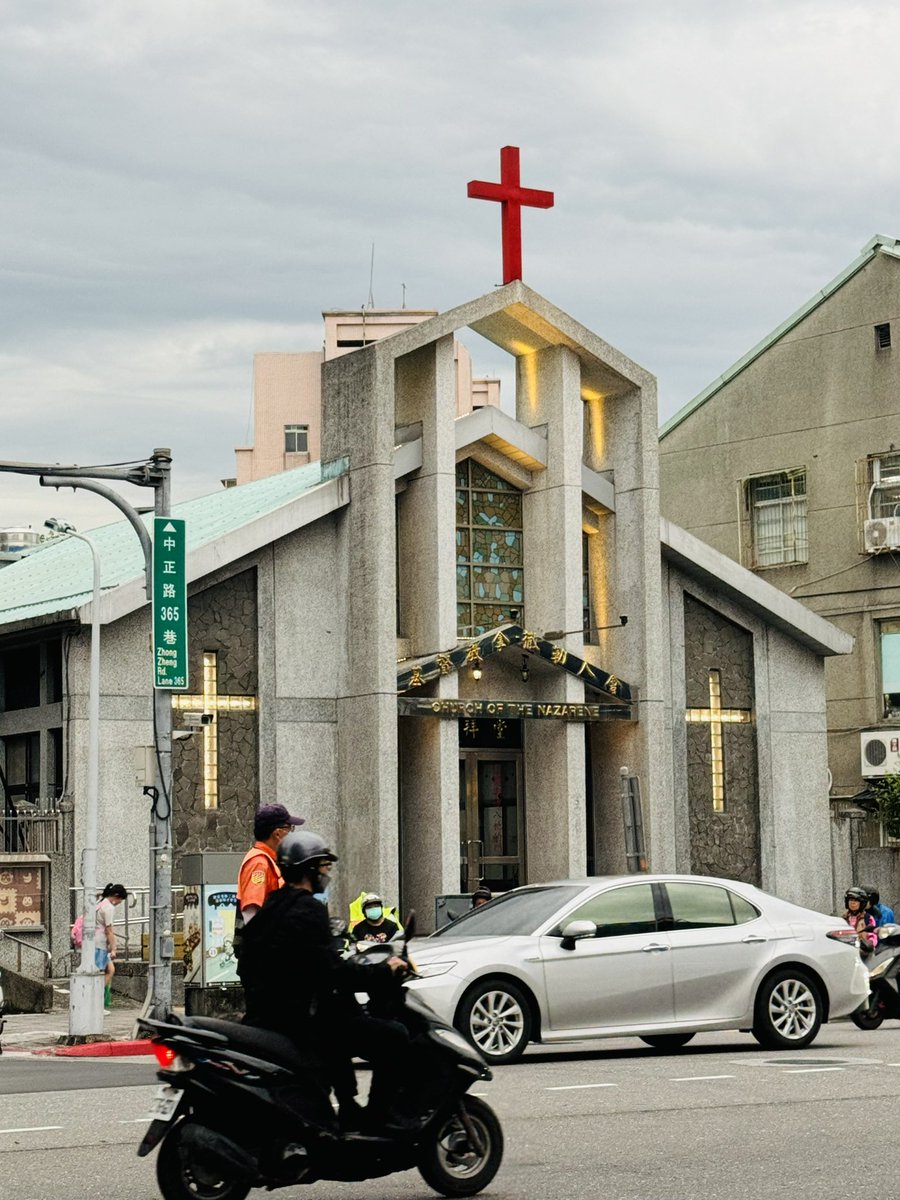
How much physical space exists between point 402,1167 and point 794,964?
834 cm

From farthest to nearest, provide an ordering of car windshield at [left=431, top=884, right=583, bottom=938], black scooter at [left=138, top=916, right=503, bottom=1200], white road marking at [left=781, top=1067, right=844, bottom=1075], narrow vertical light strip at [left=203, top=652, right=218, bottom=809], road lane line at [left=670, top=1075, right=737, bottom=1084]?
narrow vertical light strip at [left=203, top=652, right=218, bottom=809], car windshield at [left=431, top=884, right=583, bottom=938], white road marking at [left=781, top=1067, right=844, bottom=1075], road lane line at [left=670, top=1075, right=737, bottom=1084], black scooter at [left=138, top=916, right=503, bottom=1200]

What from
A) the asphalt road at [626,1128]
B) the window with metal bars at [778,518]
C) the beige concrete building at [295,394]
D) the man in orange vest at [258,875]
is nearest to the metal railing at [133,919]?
the asphalt road at [626,1128]

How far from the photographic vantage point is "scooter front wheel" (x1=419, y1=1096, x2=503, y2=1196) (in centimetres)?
919

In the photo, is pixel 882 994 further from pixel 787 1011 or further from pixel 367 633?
pixel 367 633

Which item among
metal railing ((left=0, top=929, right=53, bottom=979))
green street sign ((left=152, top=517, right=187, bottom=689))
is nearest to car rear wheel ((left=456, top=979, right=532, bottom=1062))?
green street sign ((left=152, top=517, right=187, bottom=689))

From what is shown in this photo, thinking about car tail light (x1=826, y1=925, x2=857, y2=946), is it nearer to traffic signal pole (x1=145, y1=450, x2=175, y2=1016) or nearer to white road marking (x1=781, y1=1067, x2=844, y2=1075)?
white road marking (x1=781, y1=1067, x2=844, y2=1075)

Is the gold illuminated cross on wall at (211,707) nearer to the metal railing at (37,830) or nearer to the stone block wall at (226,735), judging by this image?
the stone block wall at (226,735)

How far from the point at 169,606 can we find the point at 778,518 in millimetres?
23761

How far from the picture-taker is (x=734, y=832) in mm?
35719

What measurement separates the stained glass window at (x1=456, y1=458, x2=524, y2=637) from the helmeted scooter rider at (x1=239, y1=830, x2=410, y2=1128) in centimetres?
2364

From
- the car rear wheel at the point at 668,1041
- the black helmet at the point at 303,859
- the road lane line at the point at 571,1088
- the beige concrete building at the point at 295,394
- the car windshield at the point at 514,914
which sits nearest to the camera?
the black helmet at the point at 303,859

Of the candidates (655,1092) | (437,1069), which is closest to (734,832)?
(655,1092)

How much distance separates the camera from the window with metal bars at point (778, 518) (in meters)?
43.5

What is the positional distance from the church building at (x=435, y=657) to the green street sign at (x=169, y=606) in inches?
228
